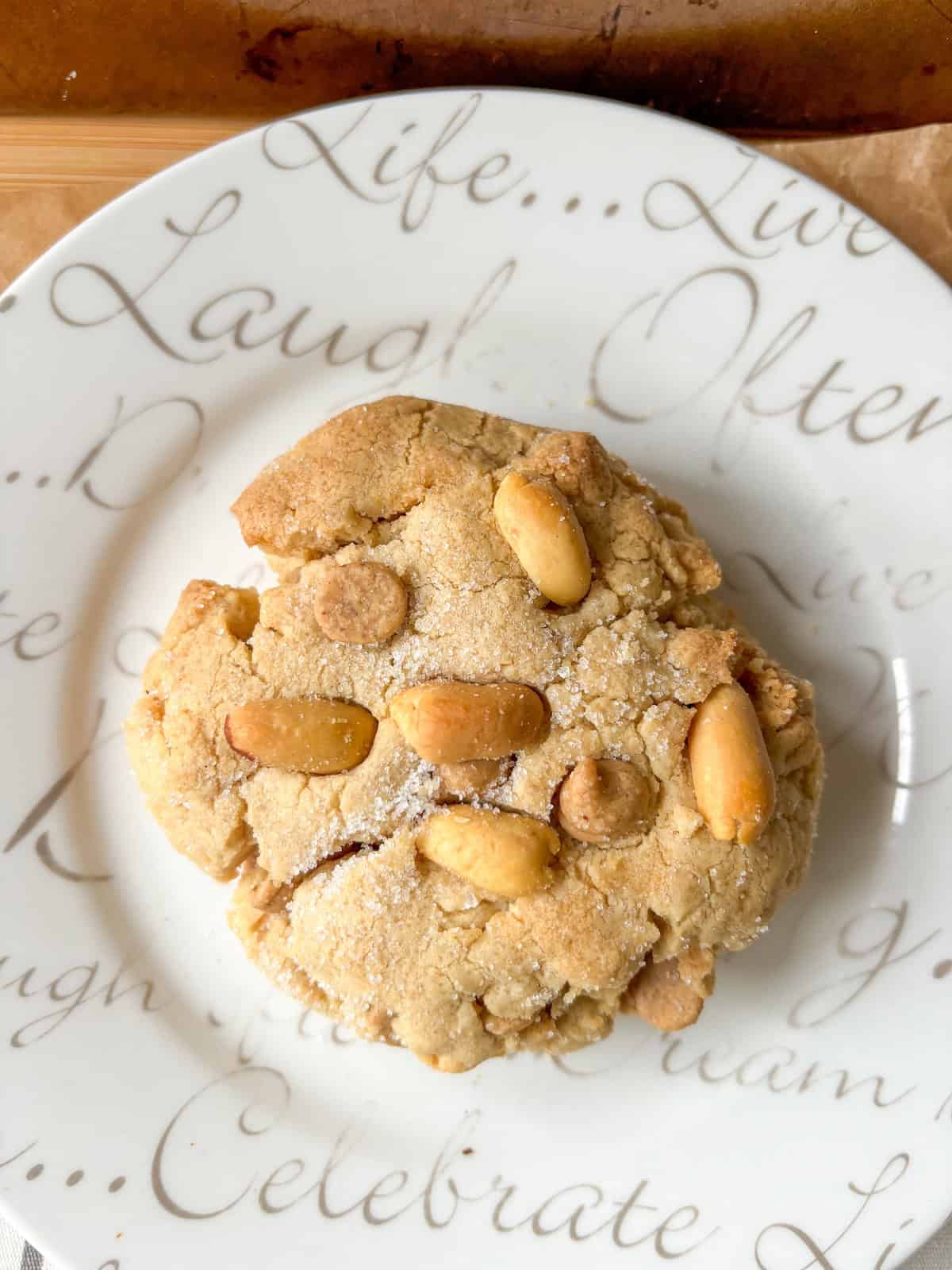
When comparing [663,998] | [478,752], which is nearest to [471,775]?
[478,752]

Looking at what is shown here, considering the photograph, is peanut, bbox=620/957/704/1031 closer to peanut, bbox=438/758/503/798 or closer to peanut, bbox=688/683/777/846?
peanut, bbox=688/683/777/846

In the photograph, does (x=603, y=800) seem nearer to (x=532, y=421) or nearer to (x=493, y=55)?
(x=532, y=421)

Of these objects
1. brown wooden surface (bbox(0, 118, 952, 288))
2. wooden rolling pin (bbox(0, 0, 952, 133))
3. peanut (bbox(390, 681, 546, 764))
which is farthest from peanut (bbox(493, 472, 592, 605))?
wooden rolling pin (bbox(0, 0, 952, 133))

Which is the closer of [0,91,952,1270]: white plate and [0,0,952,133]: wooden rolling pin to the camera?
[0,91,952,1270]: white plate

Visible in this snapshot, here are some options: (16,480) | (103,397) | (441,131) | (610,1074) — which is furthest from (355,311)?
(610,1074)

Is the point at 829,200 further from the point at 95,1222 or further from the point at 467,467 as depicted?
the point at 95,1222

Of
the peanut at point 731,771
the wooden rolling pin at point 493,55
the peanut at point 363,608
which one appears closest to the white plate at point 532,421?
the wooden rolling pin at point 493,55

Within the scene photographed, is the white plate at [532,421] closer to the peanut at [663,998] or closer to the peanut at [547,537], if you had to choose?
the peanut at [663,998]
